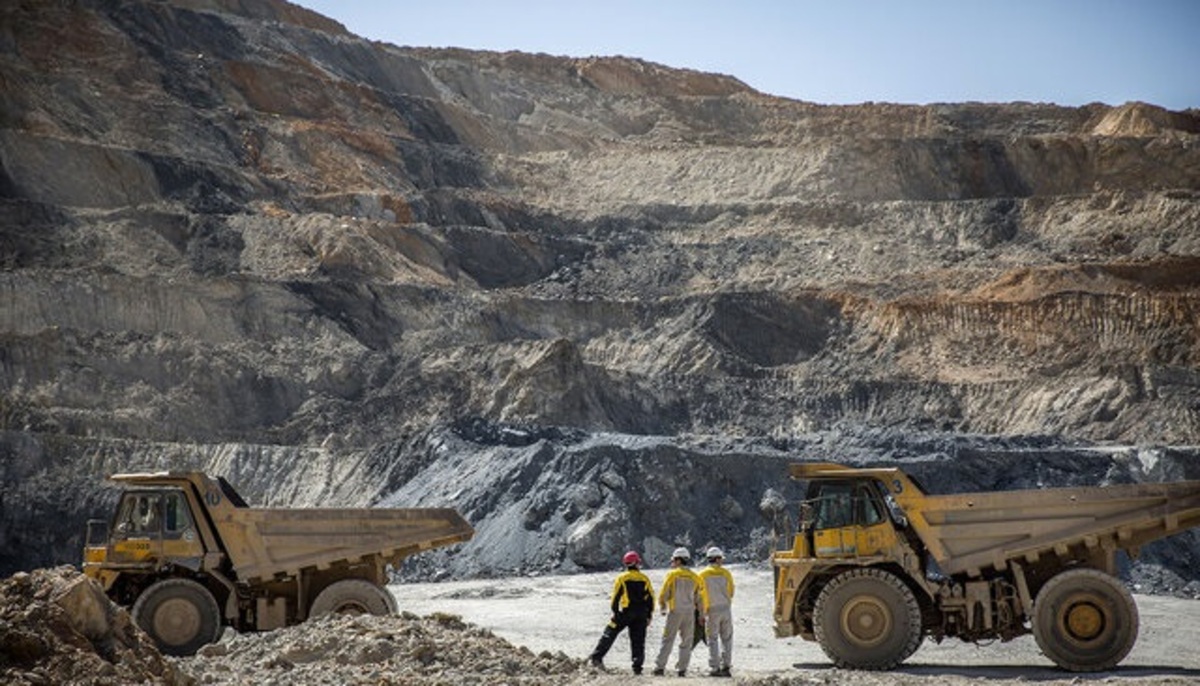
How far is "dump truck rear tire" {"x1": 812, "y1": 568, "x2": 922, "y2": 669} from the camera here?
15055 mm

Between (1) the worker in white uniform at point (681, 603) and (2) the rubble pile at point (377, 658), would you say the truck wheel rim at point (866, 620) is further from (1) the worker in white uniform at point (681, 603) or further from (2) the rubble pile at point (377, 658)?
(2) the rubble pile at point (377, 658)

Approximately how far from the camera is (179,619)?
1617cm

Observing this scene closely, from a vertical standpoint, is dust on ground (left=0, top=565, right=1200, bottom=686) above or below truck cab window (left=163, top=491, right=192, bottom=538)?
below

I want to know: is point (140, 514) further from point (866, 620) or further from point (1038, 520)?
point (1038, 520)

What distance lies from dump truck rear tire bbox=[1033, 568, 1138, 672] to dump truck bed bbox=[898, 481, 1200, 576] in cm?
35

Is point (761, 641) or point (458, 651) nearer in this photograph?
point (458, 651)

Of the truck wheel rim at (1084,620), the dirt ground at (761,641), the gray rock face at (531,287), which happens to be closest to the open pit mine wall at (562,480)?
the gray rock face at (531,287)

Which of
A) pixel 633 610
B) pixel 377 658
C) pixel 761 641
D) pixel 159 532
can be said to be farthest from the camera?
pixel 761 641

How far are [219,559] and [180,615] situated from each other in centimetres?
62

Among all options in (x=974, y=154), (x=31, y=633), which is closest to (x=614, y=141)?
(x=974, y=154)

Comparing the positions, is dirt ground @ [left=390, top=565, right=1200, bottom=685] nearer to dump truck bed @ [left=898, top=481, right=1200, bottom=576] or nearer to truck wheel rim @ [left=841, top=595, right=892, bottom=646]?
truck wheel rim @ [left=841, top=595, right=892, bottom=646]

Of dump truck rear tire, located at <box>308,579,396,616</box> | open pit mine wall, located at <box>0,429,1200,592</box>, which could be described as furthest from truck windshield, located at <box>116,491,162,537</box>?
open pit mine wall, located at <box>0,429,1200,592</box>

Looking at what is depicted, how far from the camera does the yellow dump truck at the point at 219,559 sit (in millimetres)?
16188

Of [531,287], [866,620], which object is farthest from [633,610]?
[531,287]
